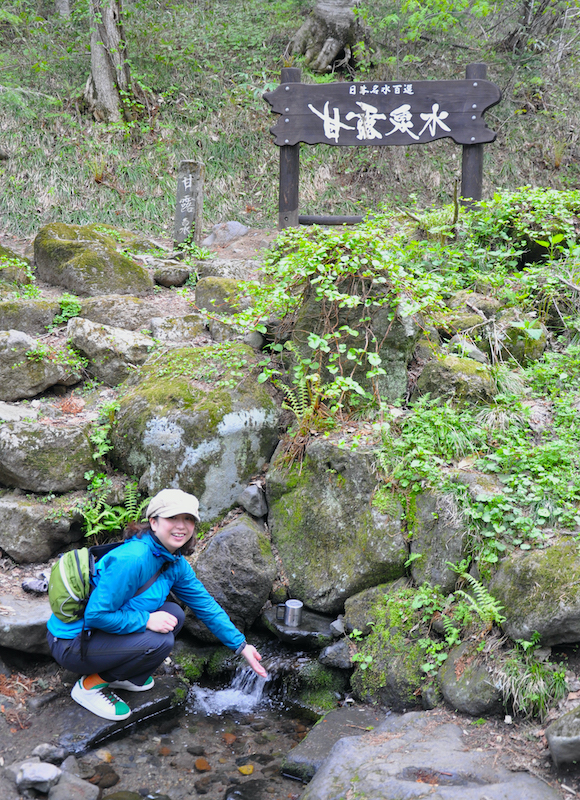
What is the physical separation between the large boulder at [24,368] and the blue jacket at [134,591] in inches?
109

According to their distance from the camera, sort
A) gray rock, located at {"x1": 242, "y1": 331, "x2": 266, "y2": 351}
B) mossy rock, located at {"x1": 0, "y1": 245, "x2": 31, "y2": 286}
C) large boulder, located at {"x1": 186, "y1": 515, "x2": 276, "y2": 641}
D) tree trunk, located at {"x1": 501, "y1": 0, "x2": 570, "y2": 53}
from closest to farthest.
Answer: large boulder, located at {"x1": 186, "y1": 515, "x2": 276, "y2": 641} → gray rock, located at {"x1": 242, "y1": 331, "x2": 266, "y2": 351} → mossy rock, located at {"x1": 0, "y1": 245, "x2": 31, "y2": 286} → tree trunk, located at {"x1": 501, "y1": 0, "x2": 570, "y2": 53}

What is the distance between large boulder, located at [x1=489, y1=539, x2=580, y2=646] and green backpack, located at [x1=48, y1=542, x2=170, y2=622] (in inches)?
98.5

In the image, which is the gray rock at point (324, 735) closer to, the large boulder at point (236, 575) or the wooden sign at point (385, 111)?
the large boulder at point (236, 575)

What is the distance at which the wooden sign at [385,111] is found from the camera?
7367mm

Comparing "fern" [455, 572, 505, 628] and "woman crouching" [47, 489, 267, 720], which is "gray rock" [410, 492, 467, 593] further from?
"woman crouching" [47, 489, 267, 720]

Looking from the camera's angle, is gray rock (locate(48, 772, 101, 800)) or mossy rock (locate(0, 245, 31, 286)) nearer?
gray rock (locate(48, 772, 101, 800))

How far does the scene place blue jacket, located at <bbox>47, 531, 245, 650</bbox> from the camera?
3.47 m

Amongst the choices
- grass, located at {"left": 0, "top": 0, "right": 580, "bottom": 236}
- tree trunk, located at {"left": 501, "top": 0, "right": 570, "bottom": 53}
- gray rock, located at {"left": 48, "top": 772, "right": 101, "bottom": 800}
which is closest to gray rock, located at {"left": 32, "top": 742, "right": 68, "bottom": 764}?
gray rock, located at {"left": 48, "top": 772, "right": 101, "bottom": 800}

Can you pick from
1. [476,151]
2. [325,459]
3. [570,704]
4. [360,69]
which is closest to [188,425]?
[325,459]

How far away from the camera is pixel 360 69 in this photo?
45.5ft

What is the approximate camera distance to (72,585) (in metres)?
3.45

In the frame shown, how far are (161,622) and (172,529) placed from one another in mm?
676

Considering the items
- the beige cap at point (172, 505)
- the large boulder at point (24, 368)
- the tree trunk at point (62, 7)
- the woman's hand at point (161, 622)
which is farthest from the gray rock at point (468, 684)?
the tree trunk at point (62, 7)

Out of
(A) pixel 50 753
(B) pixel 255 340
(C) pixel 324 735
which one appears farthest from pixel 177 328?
(C) pixel 324 735
